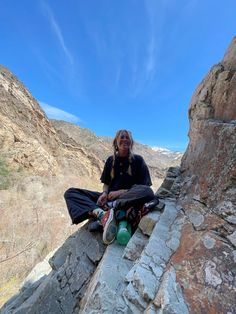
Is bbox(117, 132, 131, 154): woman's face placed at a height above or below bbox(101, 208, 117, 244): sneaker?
above

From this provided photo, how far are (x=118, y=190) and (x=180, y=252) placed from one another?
1.39 m

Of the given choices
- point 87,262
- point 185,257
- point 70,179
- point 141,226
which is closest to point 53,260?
point 87,262

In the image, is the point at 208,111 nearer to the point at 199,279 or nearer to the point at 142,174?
the point at 142,174

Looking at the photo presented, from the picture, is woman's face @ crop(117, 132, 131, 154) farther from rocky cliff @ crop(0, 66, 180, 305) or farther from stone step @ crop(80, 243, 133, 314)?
rocky cliff @ crop(0, 66, 180, 305)

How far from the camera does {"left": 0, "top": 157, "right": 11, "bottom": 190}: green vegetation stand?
26.3ft

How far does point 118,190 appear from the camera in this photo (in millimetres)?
3408

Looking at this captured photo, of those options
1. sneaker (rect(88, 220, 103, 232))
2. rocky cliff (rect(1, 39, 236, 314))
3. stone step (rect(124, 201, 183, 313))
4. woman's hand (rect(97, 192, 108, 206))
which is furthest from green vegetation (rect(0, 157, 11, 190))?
stone step (rect(124, 201, 183, 313))

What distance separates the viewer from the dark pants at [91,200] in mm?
2926

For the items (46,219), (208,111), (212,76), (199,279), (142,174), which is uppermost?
(212,76)

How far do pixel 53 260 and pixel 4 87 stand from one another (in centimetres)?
1157

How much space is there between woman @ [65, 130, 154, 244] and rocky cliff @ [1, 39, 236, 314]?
261 millimetres

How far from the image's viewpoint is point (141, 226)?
2.79 meters

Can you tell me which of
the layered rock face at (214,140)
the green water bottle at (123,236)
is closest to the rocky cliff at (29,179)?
the green water bottle at (123,236)

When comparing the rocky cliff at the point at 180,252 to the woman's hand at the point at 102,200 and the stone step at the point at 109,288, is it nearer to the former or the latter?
the stone step at the point at 109,288
